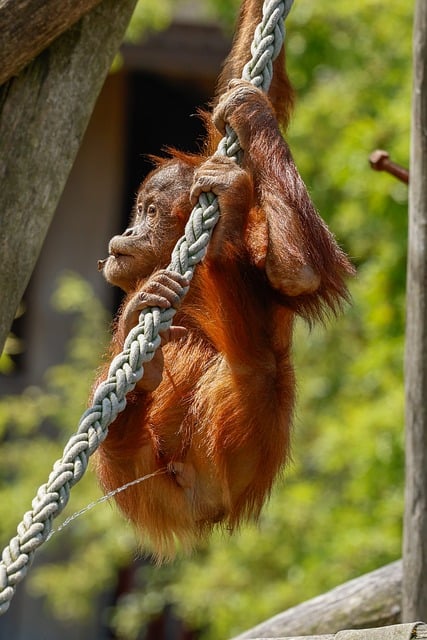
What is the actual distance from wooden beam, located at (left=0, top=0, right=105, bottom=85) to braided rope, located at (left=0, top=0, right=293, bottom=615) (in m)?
0.62

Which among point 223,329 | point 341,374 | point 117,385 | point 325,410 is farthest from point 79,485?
point 117,385

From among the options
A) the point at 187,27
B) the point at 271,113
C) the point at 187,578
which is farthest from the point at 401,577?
the point at 187,27

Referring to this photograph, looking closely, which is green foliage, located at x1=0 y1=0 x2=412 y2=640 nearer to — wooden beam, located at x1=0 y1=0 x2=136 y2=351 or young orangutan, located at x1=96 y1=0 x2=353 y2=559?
young orangutan, located at x1=96 y1=0 x2=353 y2=559

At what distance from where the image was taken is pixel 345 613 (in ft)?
15.6

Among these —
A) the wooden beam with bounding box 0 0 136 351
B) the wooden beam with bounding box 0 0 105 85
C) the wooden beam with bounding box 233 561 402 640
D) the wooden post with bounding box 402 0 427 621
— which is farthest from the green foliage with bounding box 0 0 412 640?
the wooden beam with bounding box 0 0 105 85

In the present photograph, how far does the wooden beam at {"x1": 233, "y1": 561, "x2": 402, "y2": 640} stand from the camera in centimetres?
473

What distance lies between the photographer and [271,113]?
375 centimetres

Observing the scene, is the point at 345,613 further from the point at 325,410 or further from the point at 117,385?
the point at 325,410

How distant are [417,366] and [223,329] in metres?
0.92

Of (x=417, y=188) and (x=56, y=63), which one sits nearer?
(x=56, y=63)

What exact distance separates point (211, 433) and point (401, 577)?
1.34 m

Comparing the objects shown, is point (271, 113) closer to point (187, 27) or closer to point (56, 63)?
point (56, 63)

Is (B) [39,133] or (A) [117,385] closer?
(A) [117,385]

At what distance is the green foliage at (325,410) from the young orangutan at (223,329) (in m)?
3.08
